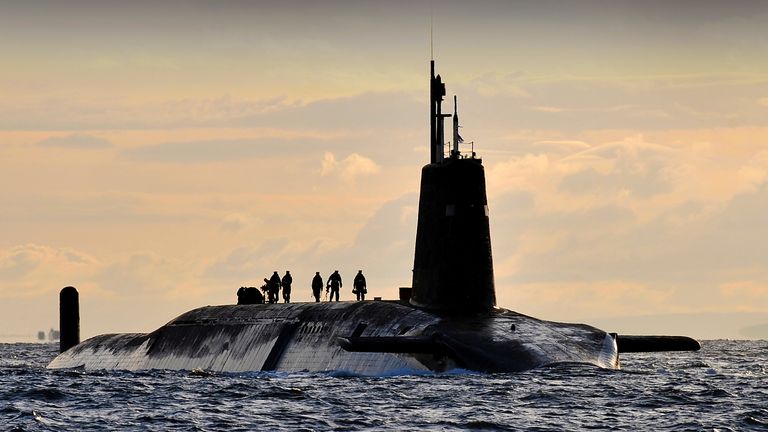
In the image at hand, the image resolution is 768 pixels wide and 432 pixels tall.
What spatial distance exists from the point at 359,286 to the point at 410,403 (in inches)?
742

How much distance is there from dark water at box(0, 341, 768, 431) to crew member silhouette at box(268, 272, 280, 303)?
13.6 meters

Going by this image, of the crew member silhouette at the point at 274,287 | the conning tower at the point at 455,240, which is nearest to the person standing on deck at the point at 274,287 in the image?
the crew member silhouette at the point at 274,287

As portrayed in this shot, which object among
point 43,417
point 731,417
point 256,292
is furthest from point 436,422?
point 256,292

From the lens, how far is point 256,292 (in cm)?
5012

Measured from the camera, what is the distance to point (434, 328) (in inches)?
1353

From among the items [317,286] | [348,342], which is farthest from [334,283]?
[348,342]

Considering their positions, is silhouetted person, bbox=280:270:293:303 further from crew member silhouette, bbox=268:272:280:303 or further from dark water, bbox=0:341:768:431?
dark water, bbox=0:341:768:431

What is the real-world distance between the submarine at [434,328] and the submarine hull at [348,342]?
0.04 m

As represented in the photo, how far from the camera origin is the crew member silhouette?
4916 cm

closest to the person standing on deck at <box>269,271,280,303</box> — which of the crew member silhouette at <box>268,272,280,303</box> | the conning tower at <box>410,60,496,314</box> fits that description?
the crew member silhouette at <box>268,272,280,303</box>

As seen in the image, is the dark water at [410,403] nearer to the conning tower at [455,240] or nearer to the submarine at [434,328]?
the submarine at [434,328]

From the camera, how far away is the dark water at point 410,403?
24844 mm

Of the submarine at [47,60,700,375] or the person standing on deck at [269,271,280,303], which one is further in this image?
the person standing on deck at [269,271,280,303]

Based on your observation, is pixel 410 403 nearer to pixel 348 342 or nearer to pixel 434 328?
pixel 348 342
